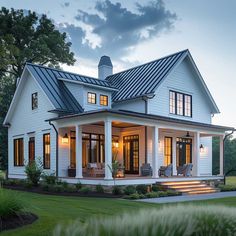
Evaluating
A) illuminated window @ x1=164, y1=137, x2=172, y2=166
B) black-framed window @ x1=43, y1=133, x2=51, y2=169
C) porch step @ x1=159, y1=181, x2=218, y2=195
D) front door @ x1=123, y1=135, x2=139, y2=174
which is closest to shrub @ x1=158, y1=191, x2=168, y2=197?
porch step @ x1=159, y1=181, x2=218, y2=195

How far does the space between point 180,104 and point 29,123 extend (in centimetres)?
907

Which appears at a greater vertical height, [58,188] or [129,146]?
[129,146]

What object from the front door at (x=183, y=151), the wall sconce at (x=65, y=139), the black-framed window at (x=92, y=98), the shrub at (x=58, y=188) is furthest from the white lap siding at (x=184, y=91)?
the shrub at (x=58, y=188)

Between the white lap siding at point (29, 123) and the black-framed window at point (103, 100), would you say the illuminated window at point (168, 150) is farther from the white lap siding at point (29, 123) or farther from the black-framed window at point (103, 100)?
the white lap siding at point (29, 123)

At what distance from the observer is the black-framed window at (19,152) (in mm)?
22084

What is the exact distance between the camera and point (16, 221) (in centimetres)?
699

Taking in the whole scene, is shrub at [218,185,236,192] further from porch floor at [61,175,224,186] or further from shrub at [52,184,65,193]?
shrub at [52,184,65,193]

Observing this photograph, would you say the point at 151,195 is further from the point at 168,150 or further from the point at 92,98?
the point at 92,98

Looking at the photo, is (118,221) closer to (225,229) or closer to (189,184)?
(225,229)

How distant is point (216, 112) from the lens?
24.7m

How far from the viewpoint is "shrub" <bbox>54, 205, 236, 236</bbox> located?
12.6 ft

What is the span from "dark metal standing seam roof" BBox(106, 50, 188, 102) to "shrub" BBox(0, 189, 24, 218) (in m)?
13.5

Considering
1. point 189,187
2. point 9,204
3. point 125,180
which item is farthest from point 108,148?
point 9,204

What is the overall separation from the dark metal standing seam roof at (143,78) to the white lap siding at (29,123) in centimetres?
441
